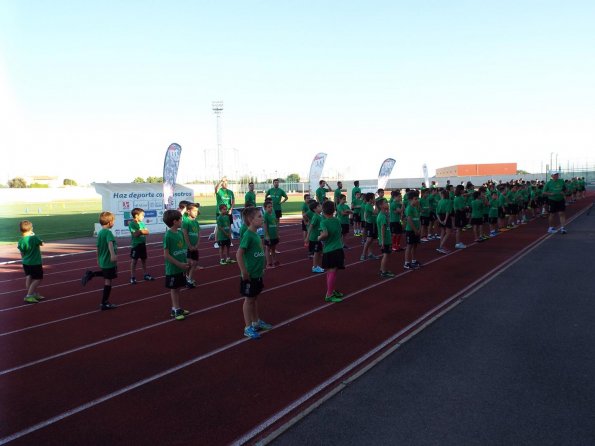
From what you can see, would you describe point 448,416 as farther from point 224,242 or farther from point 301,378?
point 224,242

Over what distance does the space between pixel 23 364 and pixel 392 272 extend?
698cm

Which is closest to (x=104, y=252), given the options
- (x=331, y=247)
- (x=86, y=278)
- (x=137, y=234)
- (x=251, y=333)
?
(x=86, y=278)

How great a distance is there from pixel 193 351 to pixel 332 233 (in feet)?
10.2

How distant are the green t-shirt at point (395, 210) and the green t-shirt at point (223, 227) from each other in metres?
4.37

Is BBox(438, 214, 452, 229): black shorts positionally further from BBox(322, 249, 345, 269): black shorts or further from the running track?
BBox(322, 249, 345, 269): black shorts

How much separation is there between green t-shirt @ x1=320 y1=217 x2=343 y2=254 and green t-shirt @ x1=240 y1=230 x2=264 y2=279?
1899 millimetres

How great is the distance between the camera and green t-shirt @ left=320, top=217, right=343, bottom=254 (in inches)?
291

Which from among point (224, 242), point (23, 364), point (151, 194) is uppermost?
point (151, 194)

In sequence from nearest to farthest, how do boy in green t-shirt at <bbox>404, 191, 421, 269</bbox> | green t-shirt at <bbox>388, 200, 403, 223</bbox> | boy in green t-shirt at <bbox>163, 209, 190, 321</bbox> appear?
1. boy in green t-shirt at <bbox>163, 209, 190, 321</bbox>
2. boy in green t-shirt at <bbox>404, 191, 421, 269</bbox>
3. green t-shirt at <bbox>388, 200, 403, 223</bbox>

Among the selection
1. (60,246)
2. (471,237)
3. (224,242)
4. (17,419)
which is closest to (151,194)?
(60,246)

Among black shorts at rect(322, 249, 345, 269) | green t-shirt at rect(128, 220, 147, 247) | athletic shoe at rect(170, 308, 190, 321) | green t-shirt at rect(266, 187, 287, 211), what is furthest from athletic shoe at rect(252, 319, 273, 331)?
green t-shirt at rect(266, 187, 287, 211)

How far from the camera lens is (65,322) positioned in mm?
6863

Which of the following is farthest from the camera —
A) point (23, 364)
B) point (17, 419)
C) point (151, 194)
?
point (151, 194)

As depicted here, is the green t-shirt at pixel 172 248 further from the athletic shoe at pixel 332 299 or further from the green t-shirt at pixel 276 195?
the green t-shirt at pixel 276 195
